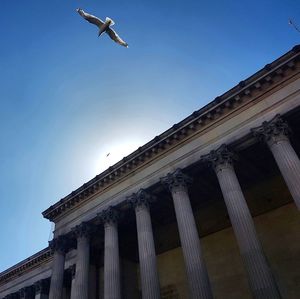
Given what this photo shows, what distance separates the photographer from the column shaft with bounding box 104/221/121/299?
17203 mm

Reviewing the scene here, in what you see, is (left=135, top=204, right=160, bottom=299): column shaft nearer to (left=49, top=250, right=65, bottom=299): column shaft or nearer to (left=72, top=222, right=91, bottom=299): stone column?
(left=72, top=222, right=91, bottom=299): stone column

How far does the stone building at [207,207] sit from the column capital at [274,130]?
0.16ft

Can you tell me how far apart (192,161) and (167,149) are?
2117 mm

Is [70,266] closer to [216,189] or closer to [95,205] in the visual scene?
[95,205]

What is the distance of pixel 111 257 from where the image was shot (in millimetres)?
18391

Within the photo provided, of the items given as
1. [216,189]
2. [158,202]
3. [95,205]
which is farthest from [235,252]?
[95,205]

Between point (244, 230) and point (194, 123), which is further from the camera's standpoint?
point (194, 123)

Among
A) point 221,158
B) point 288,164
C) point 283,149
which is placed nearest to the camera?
point 288,164

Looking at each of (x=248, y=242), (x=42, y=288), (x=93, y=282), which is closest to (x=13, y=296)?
(x=42, y=288)

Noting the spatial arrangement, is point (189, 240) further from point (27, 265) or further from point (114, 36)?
point (27, 265)

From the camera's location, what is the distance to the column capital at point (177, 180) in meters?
17.3

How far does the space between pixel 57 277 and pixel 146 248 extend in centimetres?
793

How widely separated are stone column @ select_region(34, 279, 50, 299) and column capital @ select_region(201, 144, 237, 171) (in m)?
21.7

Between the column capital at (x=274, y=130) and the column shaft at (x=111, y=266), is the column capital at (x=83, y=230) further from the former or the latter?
the column capital at (x=274, y=130)
